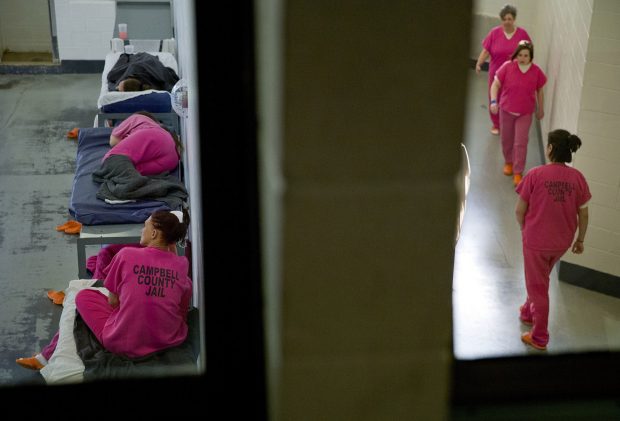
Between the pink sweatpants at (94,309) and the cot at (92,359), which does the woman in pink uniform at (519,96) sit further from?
the pink sweatpants at (94,309)

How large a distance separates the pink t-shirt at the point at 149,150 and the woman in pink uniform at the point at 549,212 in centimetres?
252

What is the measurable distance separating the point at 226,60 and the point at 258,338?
1.37 ft

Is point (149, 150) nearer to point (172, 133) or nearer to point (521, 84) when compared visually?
point (172, 133)

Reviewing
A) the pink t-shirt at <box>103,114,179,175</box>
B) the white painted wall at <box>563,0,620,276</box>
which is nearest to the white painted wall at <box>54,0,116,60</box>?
Result: the pink t-shirt at <box>103,114,179,175</box>

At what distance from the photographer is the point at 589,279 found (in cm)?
641

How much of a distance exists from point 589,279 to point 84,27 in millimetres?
6969

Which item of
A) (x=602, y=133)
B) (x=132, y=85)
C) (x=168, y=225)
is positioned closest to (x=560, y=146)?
(x=602, y=133)

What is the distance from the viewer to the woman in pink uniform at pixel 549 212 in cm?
525

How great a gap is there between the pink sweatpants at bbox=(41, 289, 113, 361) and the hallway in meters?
2.11

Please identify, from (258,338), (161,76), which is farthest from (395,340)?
(161,76)

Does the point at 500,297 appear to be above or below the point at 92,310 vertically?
below

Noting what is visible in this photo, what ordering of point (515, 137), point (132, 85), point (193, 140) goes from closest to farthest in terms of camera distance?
point (193, 140) → point (132, 85) → point (515, 137)

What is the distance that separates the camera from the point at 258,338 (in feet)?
4.37

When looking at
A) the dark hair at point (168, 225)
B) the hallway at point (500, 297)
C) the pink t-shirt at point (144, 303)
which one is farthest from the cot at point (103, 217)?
the hallway at point (500, 297)
